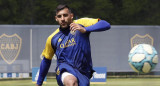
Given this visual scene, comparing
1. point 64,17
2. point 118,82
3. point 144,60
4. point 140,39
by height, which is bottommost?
point 118,82

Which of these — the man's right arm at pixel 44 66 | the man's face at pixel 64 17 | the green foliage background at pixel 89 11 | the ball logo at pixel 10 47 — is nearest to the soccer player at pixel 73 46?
the man's face at pixel 64 17

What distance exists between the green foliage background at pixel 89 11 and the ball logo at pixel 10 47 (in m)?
5.70

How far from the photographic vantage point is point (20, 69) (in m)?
18.0

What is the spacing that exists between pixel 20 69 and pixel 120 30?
4.12m

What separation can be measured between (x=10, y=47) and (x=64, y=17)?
12.4 m

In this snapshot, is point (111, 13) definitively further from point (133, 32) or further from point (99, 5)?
point (133, 32)

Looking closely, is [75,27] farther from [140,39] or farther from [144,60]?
[140,39]

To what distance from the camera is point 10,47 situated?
18172 mm

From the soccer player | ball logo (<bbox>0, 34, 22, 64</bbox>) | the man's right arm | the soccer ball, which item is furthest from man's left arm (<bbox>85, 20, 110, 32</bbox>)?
ball logo (<bbox>0, 34, 22, 64</bbox>)

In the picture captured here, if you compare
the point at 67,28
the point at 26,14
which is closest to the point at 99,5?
the point at 26,14

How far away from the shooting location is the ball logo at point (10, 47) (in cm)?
1808

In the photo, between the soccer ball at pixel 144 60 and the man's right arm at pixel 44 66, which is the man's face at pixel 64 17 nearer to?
the man's right arm at pixel 44 66

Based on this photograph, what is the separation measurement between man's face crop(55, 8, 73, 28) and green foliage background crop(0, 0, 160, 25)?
689 inches

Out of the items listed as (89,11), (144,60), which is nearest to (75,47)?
(144,60)
